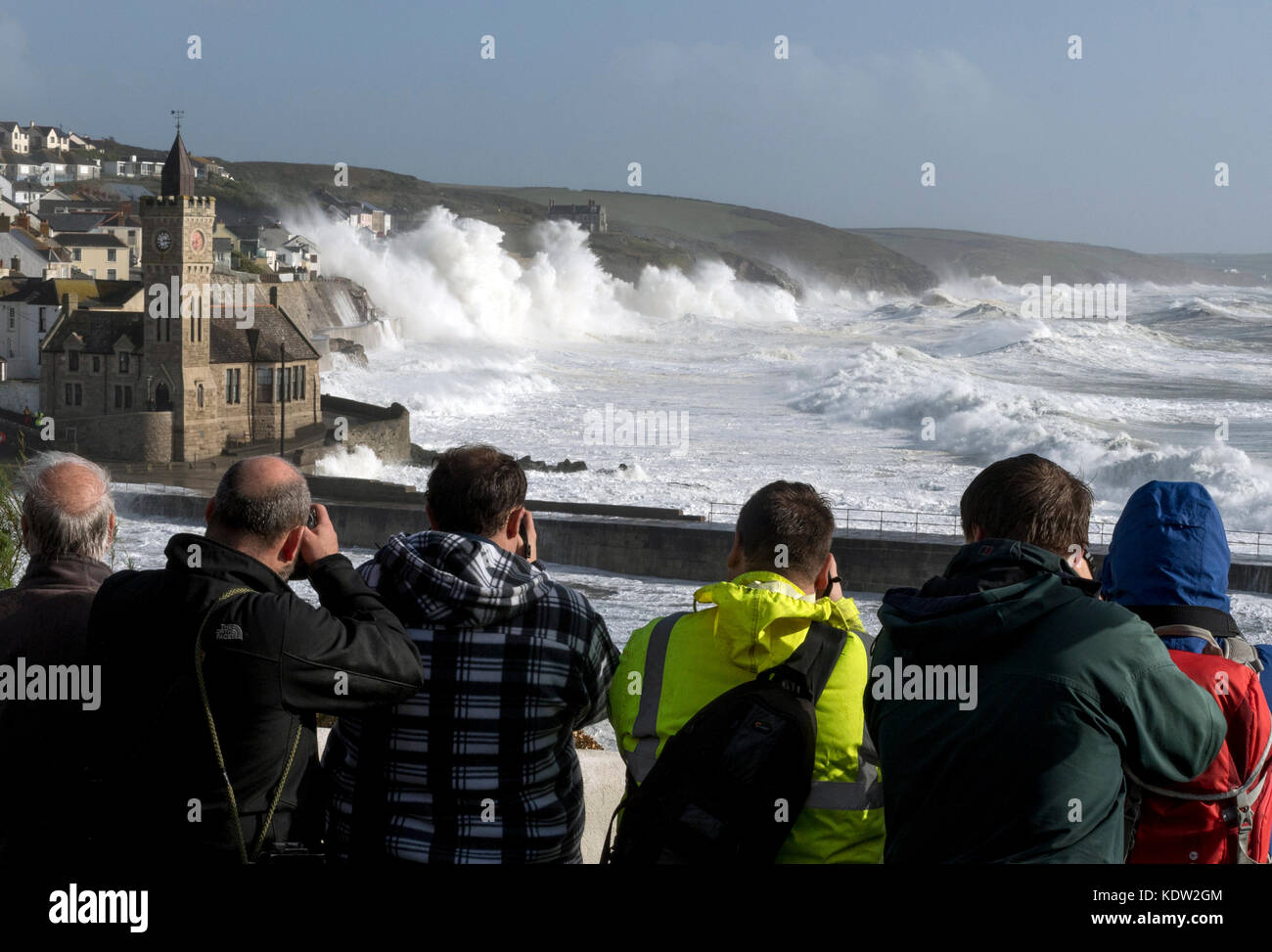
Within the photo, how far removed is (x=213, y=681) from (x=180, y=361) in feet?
163

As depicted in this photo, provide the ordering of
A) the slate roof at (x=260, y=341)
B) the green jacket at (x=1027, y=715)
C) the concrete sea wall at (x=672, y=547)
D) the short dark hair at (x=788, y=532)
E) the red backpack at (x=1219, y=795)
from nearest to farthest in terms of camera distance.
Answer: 1. the green jacket at (x=1027, y=715)
2. the red backpack at (x=1219, y=795)
3. the short dark hair at (x=788, y=532)
4. the concrete sea wall at (x=672, y=547)
5. the slate roof at (x=260, y=341)

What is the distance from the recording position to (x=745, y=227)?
191 meters

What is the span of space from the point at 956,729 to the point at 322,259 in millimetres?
117793

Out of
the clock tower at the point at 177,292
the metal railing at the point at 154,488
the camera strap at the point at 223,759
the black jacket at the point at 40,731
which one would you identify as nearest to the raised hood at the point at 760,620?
the camera strap at the point at 223,759

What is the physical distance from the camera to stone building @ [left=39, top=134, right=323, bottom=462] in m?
48.6

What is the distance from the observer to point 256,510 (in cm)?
285

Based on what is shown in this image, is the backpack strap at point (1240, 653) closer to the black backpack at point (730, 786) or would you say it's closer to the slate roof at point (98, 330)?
the black backpack at point (730, 786)

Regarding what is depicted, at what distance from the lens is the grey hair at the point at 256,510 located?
2838 mm

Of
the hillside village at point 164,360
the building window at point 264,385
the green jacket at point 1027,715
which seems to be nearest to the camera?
the green jacket at point 1027,715

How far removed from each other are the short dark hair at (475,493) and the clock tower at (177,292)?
154 ft

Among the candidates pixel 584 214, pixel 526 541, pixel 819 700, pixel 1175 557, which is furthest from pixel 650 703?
pixel 584 214

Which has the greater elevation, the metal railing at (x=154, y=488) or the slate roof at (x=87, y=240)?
the slate roof at (x=87, y=240)

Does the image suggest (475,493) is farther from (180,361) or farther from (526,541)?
(180,361)
